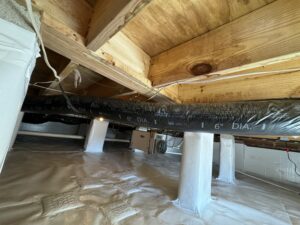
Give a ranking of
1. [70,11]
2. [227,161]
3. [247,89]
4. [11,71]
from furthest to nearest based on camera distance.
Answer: [227,161] → [247,89] → [70,11] → [11,71]

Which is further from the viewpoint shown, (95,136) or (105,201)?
(95,136)

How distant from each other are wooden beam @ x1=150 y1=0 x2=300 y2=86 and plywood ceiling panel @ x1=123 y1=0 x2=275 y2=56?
0.10 ft

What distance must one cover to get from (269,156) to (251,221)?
186 cm

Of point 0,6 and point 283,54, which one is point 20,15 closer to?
point 0,6

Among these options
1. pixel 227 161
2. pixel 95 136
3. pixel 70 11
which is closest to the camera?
pixel 70 11

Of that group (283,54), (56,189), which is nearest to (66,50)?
(56,189)

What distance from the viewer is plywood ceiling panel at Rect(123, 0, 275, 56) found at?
1.98 ft

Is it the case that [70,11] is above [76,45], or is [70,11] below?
above

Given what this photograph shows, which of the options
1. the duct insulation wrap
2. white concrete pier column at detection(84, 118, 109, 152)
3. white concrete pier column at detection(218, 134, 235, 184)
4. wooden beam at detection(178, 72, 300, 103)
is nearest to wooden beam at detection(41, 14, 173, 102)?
the duct insulation wrap

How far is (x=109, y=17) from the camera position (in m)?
0.52

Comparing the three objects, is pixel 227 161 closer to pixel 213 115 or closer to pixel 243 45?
pixel 213 115

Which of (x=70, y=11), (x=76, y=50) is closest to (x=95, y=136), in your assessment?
(x=76, y=50)

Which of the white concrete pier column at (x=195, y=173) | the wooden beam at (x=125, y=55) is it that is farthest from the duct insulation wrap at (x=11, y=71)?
the white concrete pier column at (x=195, y=173)

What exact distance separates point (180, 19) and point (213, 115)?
0.50 m
